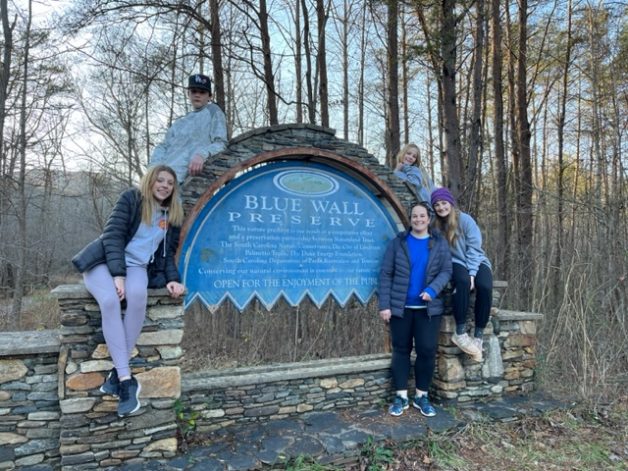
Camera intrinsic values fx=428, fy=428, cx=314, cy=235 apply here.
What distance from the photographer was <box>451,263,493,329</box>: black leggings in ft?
12.4

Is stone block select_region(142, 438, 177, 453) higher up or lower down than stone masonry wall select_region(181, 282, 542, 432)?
lower down

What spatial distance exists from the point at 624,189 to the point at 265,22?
248 inches

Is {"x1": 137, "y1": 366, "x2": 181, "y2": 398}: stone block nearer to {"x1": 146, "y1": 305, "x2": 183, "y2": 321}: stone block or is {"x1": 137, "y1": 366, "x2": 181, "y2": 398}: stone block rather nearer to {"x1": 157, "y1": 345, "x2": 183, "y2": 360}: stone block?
{"x1": 157, "y1": 345, "x2": 183, "y2": 360}: stone block

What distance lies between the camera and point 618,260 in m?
5.69

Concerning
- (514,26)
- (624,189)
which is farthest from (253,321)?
(514,26)

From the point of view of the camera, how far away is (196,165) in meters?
3.39

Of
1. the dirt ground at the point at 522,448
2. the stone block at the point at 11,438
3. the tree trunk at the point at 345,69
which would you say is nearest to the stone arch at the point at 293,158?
the stone block at the point at 11,438

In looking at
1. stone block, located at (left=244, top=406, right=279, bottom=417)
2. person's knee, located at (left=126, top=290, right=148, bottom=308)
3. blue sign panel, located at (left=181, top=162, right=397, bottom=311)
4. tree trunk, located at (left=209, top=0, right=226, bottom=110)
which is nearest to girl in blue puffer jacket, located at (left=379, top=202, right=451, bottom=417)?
blue sign panel, located at (left=181, top=162, right=397, bottom=311)

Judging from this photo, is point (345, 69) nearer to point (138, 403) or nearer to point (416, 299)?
point (416, 299)

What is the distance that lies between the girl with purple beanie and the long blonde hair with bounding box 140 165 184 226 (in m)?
2.19

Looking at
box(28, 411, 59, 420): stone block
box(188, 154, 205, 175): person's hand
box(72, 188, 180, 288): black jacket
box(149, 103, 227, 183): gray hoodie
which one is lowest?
box(28, 411, 59, 420): stone block

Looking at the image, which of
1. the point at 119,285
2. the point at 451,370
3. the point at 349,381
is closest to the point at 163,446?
the point at 119,285

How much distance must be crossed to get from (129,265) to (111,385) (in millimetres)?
790

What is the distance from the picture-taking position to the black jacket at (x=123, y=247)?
2781 mm
